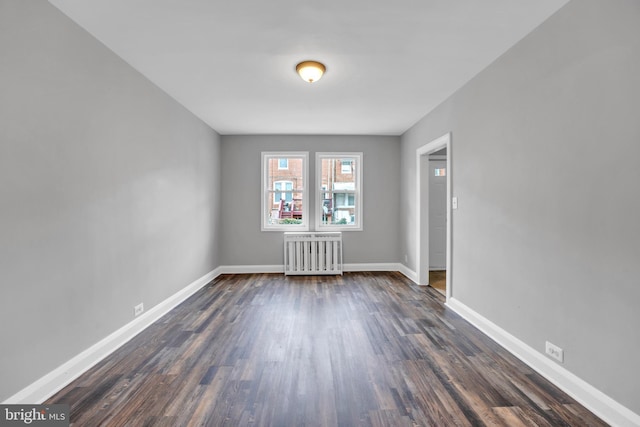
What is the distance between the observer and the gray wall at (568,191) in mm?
1701

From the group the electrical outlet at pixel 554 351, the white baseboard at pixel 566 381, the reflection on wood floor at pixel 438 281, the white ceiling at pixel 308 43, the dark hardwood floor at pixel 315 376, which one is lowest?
the dark hardwood floor at pixel 315 376

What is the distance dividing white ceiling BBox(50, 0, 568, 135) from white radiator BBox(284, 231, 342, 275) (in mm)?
2409

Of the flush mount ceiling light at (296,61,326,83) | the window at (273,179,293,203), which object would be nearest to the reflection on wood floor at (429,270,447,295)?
the window at (273,179,293,203)

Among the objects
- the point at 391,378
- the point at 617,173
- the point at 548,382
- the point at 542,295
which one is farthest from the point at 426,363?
the point at 617,173

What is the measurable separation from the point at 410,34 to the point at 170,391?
3106 mm

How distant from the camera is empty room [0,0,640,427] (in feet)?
5.82

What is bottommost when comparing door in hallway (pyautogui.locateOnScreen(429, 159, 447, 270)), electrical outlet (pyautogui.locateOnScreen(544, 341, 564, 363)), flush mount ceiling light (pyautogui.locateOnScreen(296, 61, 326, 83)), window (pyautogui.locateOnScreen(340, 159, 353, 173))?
electrical outlet (pyautogui.locateOnScreen(544, 341, 564, 363))

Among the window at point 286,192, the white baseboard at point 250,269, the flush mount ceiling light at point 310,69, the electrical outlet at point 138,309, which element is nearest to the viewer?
the flush mount ceiling light at point 310,69

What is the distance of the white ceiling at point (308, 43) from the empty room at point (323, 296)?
0.02m

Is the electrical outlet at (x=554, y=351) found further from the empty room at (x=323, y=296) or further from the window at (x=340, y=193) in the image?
the window at (x=340, y=193)

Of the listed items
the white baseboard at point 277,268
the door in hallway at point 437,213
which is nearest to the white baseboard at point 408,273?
the white baseboard at point 277,268

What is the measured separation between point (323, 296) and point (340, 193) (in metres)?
2.28

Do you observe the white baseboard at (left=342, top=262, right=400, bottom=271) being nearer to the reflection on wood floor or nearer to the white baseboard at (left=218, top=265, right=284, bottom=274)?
the reflection on wood floor

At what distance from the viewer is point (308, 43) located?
2.59 meters
